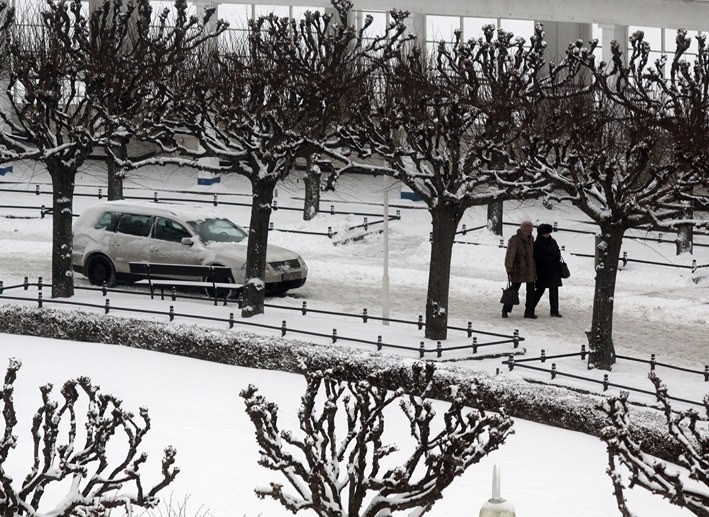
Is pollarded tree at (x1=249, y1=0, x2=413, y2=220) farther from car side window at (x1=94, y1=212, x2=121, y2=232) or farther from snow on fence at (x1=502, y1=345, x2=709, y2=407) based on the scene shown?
snow on fence at (x1=502, y1=345, x2=709, y2=407)

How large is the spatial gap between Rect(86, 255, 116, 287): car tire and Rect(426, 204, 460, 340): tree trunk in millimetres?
6158

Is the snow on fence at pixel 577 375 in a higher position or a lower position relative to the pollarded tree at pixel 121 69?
lower

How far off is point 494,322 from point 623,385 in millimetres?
5146

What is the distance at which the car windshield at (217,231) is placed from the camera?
2173 centimetres

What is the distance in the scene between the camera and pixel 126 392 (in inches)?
614

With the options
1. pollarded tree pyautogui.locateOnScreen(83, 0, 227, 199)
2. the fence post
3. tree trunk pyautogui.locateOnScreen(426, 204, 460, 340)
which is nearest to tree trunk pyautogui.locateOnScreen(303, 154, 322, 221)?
pollarded tree pyautogui.locateOnScreen(83, 0, 227, 199)

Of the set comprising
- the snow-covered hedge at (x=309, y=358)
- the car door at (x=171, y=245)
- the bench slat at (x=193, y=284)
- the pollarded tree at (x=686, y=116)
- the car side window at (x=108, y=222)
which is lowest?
the snow-covered hedge at (x=309, y=358)

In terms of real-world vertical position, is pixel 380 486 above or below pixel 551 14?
below

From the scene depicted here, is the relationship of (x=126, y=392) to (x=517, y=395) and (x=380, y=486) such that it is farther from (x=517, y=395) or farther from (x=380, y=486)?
(x=380, y=486)

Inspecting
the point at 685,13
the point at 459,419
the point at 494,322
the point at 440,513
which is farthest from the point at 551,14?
the point at 459,419

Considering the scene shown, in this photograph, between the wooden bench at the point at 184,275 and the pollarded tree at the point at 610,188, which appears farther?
the wooden bench at the point at 184,275

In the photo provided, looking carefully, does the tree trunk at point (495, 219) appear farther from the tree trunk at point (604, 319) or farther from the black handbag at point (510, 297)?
the tree trunk at point (604, 319)

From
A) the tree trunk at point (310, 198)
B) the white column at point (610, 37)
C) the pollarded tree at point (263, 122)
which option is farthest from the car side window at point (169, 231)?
the white column at point (610, 37)

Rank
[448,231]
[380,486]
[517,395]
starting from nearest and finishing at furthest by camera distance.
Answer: [380,486], [517,395], [448,231]
